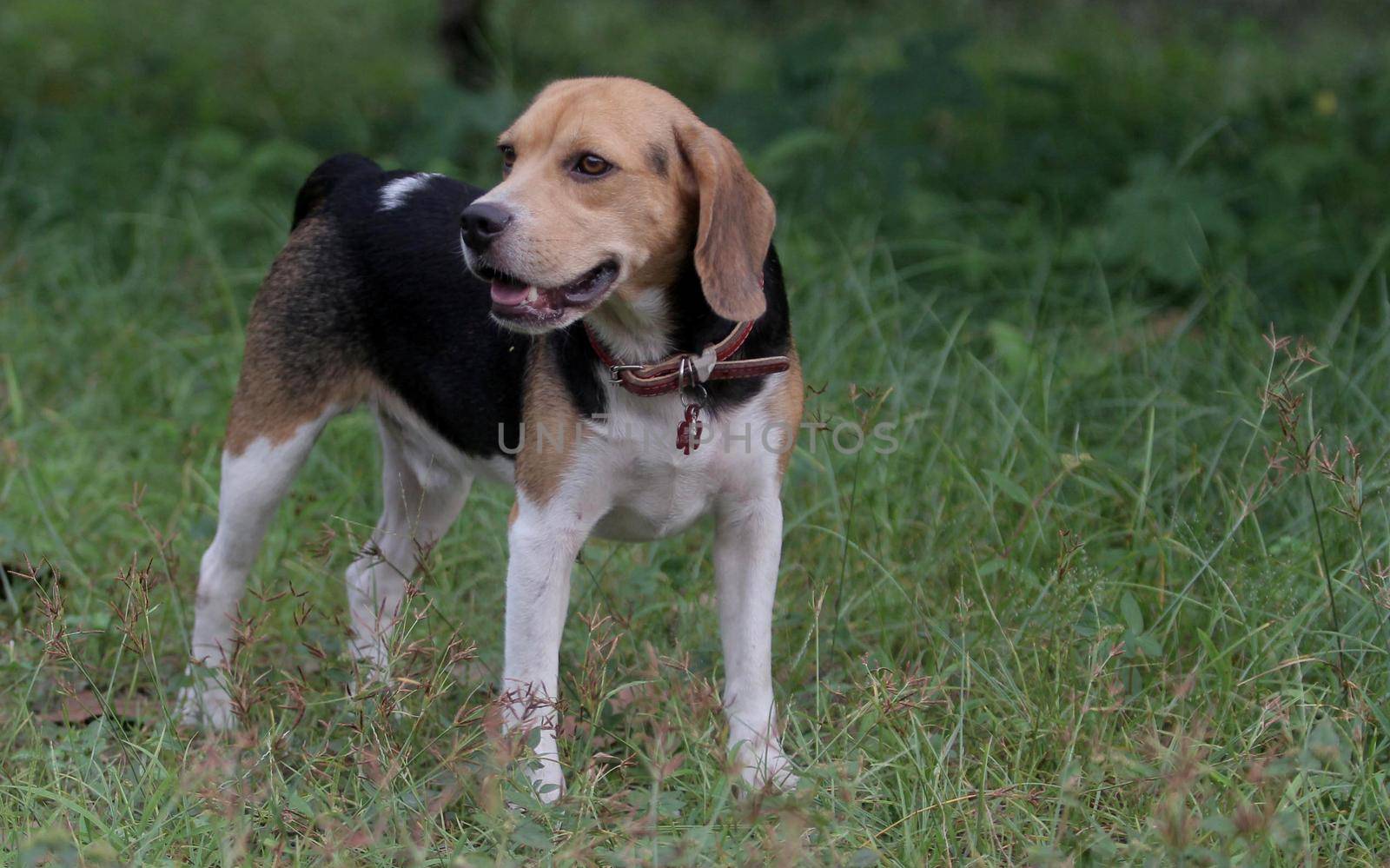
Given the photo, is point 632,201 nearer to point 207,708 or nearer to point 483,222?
point 483,222

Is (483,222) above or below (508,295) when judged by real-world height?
above

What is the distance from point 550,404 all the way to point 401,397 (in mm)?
843

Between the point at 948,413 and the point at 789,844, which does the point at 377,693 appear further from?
the point at 948,413

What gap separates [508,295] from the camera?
10.6 ft

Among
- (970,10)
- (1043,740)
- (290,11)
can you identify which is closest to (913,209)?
(1043,740)

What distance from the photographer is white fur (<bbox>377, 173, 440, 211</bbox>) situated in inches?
169

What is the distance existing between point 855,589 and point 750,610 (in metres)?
0.74

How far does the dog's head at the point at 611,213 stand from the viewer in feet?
10.5

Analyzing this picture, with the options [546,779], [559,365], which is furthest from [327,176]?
[546,779]

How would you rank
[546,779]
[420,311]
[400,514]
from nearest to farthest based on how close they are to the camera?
1. [546,779]
2. [420,311]
3. [400,514]

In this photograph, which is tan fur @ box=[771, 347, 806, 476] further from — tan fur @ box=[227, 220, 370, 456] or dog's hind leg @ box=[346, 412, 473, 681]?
tan fur @ box=[227, 220, 370, 456]

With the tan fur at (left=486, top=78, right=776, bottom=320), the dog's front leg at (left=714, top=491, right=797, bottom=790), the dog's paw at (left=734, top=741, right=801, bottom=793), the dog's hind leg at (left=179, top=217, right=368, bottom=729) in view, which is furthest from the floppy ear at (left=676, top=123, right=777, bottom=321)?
the dog's hind leg at (left=179, top=217, right=368, bottom=729)

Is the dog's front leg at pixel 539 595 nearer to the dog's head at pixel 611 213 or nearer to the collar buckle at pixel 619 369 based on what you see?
the collar buckle at pixel 619 369

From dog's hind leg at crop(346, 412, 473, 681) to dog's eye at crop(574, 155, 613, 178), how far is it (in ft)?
4.42
